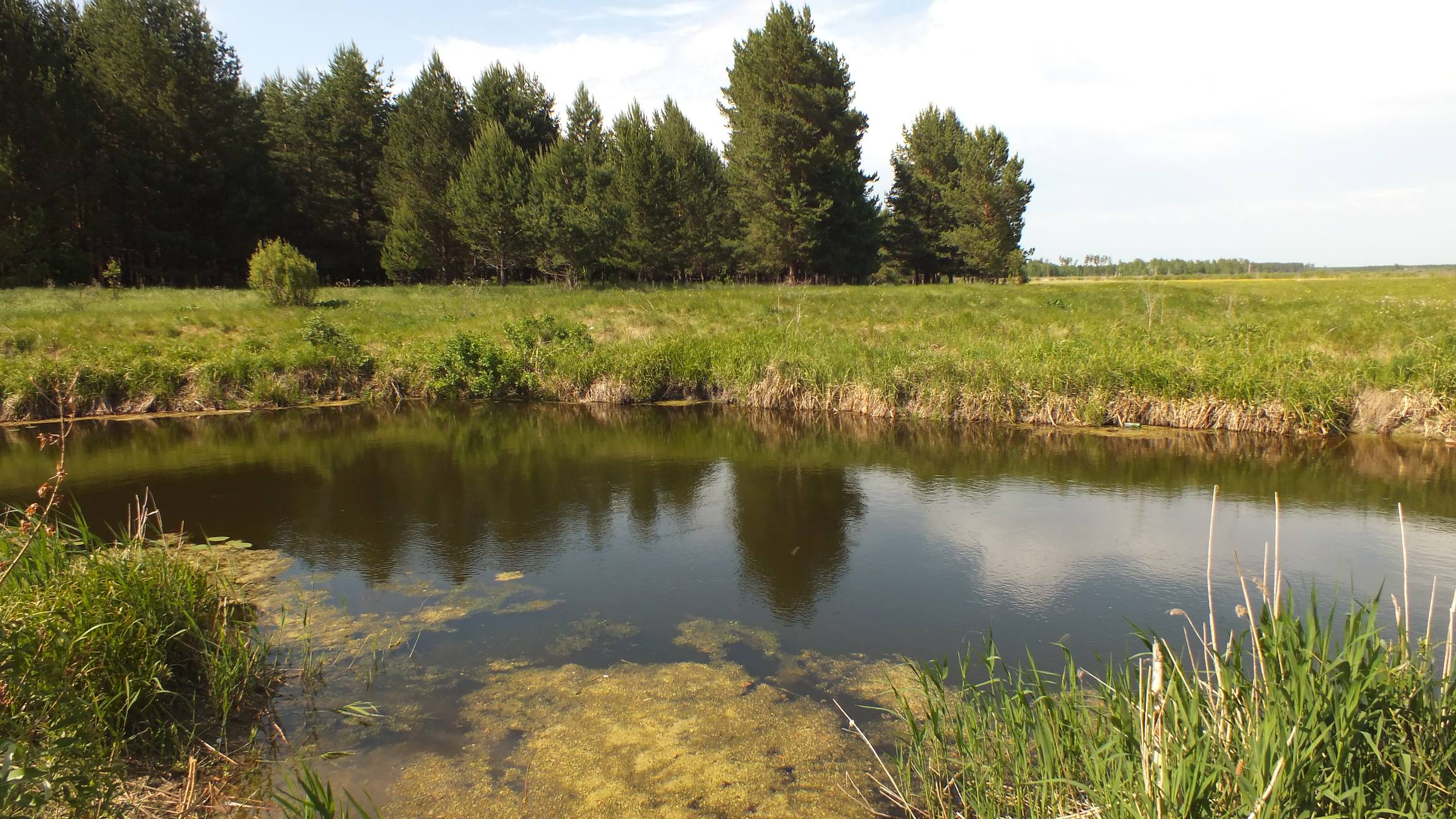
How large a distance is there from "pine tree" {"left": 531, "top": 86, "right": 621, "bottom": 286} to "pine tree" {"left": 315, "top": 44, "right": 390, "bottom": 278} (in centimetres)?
1101

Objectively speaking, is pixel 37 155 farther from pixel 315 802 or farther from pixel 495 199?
pixel 315 802

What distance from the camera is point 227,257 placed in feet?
107

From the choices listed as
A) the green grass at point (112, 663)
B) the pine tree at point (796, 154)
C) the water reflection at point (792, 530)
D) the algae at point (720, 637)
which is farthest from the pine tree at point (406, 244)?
the algae at point (720, 637)

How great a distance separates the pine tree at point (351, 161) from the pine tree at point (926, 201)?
25.7m

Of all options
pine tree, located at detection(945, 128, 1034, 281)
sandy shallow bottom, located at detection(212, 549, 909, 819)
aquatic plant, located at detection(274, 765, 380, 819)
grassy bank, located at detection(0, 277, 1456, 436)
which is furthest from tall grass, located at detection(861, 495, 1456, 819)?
pine tree, located at detection(945, 128, 1034, 281)

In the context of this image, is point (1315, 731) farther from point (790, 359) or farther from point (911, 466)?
point (790, 359)

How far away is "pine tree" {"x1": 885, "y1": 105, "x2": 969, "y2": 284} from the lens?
42.0 meters

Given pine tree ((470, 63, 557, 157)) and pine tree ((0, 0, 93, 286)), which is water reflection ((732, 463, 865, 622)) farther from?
pine tree ((470, 63, 557, 157))

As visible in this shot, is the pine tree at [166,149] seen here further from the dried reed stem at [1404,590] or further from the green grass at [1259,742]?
the dried reed stem at [1404,590]

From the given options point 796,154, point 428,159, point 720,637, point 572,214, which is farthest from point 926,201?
point 720,637

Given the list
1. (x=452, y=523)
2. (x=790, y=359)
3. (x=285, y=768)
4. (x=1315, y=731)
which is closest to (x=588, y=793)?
(x=285, y=768)

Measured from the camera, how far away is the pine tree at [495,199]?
2995 cm

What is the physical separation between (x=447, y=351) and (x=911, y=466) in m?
10.1

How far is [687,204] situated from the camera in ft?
119
